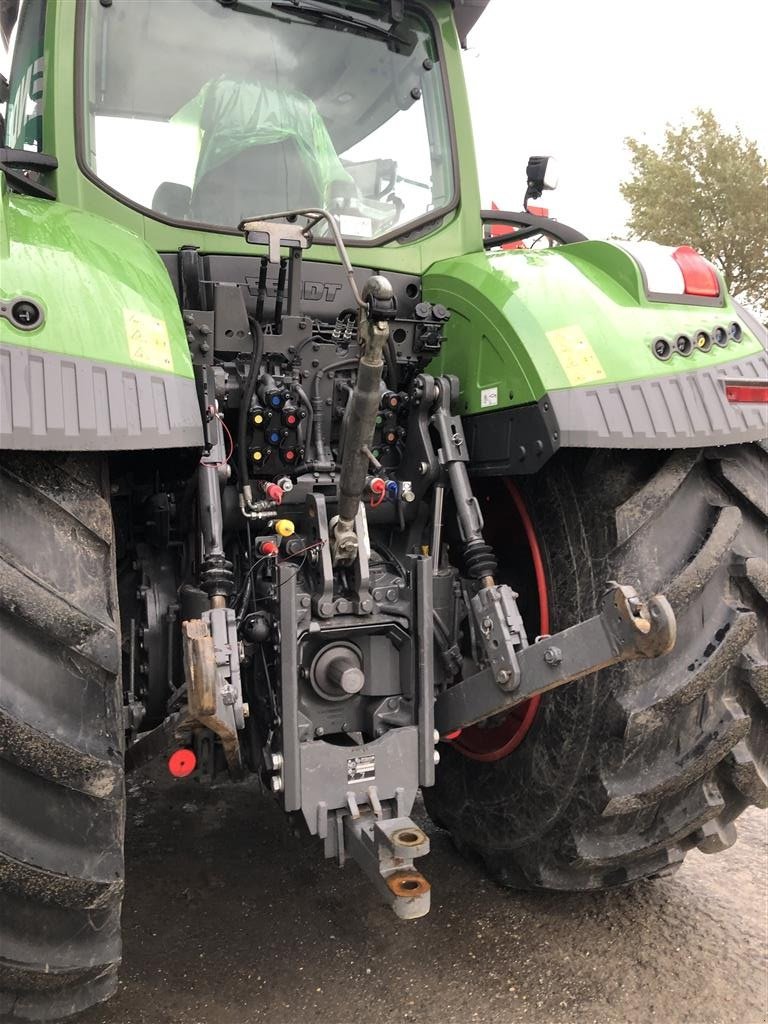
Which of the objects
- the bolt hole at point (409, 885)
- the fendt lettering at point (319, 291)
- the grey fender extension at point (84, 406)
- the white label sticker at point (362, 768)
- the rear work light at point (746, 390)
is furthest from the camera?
the fendt lettering at point (319, 291)

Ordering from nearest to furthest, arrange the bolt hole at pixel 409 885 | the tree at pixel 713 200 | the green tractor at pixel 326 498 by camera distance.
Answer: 1. the green tractor at pixel 326 498
2. the bolt hole at pixel 409 885
3. the tree at pixel 713 200

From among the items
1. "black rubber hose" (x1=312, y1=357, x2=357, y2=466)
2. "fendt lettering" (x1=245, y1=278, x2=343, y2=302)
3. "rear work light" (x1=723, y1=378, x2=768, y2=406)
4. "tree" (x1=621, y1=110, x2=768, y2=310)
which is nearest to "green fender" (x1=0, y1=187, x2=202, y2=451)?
"black rubber hose" (x1=312, y1=357, x2=357, y2=466)

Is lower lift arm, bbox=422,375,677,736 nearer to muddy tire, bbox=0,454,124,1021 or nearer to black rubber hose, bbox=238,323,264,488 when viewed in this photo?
black rubber hose, bbox=238,323,264,488

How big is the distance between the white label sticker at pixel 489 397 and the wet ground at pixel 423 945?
1527mm

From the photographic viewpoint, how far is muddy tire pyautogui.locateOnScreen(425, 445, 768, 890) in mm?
2016

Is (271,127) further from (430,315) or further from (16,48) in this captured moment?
(16,48)

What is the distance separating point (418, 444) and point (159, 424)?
32.8 inches

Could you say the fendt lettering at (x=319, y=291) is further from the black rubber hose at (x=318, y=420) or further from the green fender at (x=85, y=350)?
the green fender at (x=85, y=350)

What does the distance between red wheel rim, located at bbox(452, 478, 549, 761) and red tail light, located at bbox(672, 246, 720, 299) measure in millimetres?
700

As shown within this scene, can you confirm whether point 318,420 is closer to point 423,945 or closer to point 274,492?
point 274,492

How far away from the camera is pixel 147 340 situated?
1748mm

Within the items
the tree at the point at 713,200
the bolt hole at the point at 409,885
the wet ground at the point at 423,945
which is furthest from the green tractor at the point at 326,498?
the tree at the point at 713,200

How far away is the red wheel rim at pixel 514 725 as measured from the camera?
231 centimetres

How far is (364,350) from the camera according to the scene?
5.68ft
